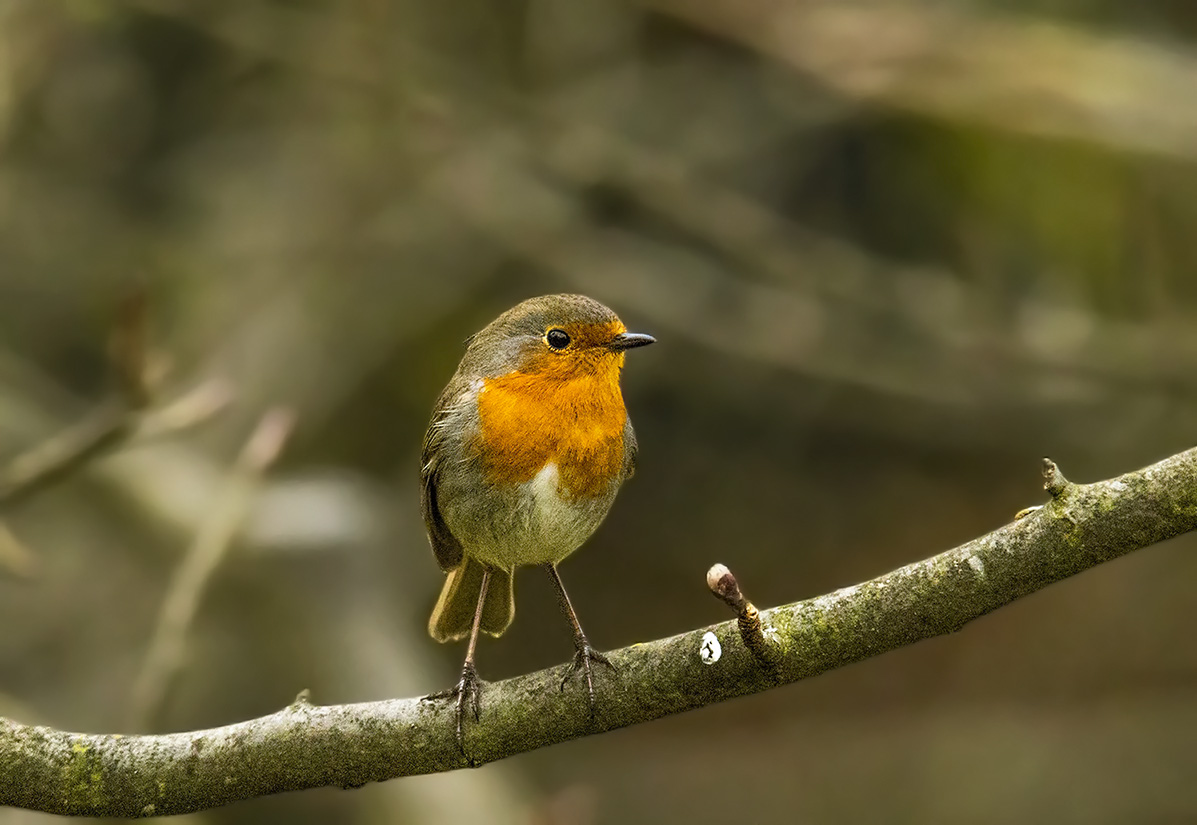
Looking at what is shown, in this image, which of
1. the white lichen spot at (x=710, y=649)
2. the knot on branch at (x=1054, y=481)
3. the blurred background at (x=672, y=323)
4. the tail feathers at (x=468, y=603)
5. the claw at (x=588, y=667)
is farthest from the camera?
the blurred background at (x=672, y=323)

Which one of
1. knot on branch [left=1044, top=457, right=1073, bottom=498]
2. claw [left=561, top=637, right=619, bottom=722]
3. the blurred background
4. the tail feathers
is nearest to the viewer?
knot on branch [left=1044, top=457, right=1073, bottom=498]

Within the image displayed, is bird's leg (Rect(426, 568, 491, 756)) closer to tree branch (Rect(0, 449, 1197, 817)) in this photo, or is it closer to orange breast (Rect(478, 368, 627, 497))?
tree branch (Rect(0, 449, 1197, 817))

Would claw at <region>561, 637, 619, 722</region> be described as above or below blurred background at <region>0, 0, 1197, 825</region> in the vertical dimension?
above

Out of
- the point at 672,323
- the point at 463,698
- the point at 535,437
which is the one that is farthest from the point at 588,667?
the point at 672,323

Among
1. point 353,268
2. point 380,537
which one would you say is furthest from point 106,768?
point 353,268

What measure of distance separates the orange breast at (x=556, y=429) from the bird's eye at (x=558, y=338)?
0.33 feet

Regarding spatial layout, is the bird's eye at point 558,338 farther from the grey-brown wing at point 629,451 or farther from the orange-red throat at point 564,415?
the grey-brown wing at point 629,451

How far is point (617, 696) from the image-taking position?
272cm

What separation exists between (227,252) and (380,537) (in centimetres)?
198

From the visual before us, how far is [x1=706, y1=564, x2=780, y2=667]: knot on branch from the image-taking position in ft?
7.72

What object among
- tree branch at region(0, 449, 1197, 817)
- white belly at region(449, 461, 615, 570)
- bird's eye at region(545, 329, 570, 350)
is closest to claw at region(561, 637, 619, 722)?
tree branch at region(0, 449, 1197, 817)

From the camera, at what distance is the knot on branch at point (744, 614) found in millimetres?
2352

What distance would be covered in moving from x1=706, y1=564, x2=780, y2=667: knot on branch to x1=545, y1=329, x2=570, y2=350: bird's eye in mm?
1306

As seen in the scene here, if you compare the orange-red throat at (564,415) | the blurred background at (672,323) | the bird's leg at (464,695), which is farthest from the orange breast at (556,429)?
the blurred background at (672,323)
